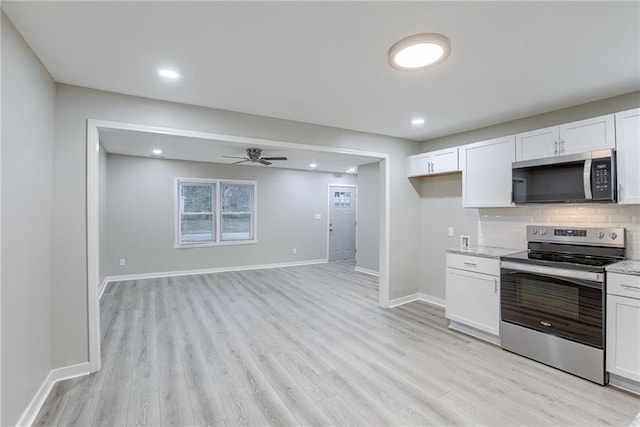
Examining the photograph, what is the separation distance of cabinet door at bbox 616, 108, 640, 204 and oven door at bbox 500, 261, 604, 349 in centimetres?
76

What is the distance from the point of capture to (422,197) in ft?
15.5

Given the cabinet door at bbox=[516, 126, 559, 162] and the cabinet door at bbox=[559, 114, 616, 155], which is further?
the cabinet door at bbox=[516, 126, 559, 162]

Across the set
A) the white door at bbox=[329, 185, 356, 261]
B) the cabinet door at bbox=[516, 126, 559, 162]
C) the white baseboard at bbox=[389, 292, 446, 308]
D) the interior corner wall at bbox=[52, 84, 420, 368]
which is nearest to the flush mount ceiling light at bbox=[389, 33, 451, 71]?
the cabinet door at bbox=[516, 126, 559, 162]

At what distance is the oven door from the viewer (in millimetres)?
2426

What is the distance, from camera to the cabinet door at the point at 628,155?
8.11 feet

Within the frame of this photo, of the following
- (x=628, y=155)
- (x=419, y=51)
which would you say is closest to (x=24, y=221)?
(x=419, y=51)

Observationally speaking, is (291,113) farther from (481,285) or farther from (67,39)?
(481,285)

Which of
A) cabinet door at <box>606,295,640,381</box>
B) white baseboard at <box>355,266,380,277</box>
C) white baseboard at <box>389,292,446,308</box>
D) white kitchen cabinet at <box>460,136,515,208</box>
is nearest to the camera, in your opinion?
cabinet door at <box>606,295,640,381</box>

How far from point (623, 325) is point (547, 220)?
1266 mm

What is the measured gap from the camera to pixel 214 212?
6684 mm

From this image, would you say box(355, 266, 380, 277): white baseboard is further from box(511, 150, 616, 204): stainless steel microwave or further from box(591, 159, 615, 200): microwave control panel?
box(591, 159, 615, 200): microwave control panel

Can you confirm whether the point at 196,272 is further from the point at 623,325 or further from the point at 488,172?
the point at 623,325

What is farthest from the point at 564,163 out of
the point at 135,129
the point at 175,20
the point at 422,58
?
the point at 135,129

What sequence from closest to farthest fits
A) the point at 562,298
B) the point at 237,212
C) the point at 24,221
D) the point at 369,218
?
the point at 24,221
the point at 562,298
the point at 369,218
the point at 237,212
